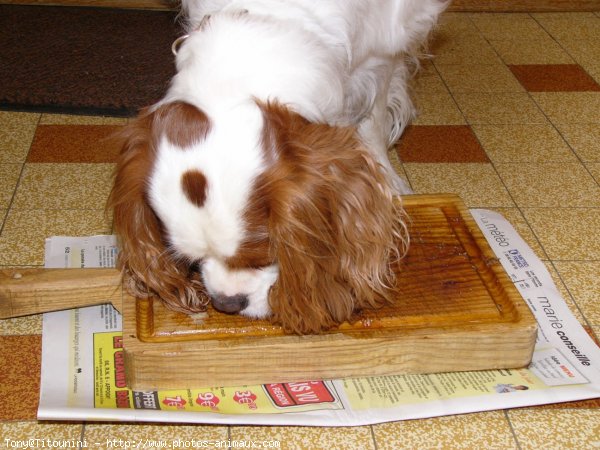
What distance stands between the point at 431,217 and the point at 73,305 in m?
0.91

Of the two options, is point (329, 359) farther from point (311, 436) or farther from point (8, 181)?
point (8, 181)

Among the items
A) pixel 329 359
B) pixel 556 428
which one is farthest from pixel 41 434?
pixel 556 428

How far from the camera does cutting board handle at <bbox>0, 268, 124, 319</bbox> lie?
1811 mm

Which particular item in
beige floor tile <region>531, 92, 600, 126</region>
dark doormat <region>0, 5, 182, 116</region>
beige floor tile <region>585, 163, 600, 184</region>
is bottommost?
dark doormat <region>0, 5, 182, 116</region>

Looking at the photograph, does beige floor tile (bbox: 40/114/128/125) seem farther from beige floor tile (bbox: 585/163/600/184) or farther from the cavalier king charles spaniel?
beige floor tile (bbox: 585/163/600/184)

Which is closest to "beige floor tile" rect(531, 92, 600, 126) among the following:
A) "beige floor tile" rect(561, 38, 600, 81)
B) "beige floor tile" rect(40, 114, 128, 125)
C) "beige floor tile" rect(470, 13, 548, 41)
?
"beige floor tile" rect(561, 38, 600, 81)

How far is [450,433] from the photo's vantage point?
5.18 feet

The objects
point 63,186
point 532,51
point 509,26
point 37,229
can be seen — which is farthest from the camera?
point 509,26

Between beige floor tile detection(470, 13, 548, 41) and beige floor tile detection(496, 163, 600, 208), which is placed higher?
beige floor tile detection(496, 163, 600, 208)

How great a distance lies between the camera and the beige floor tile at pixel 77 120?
9.32ft

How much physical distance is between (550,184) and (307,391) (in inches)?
49.8

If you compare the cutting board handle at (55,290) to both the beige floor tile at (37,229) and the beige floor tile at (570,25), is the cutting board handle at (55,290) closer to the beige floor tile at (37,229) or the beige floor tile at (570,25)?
the beige floor tile at (37,229)

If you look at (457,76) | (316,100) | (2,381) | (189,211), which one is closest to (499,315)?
(316,100)

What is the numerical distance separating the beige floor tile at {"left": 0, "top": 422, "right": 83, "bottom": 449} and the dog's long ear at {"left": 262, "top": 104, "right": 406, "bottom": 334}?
0.48 metres
